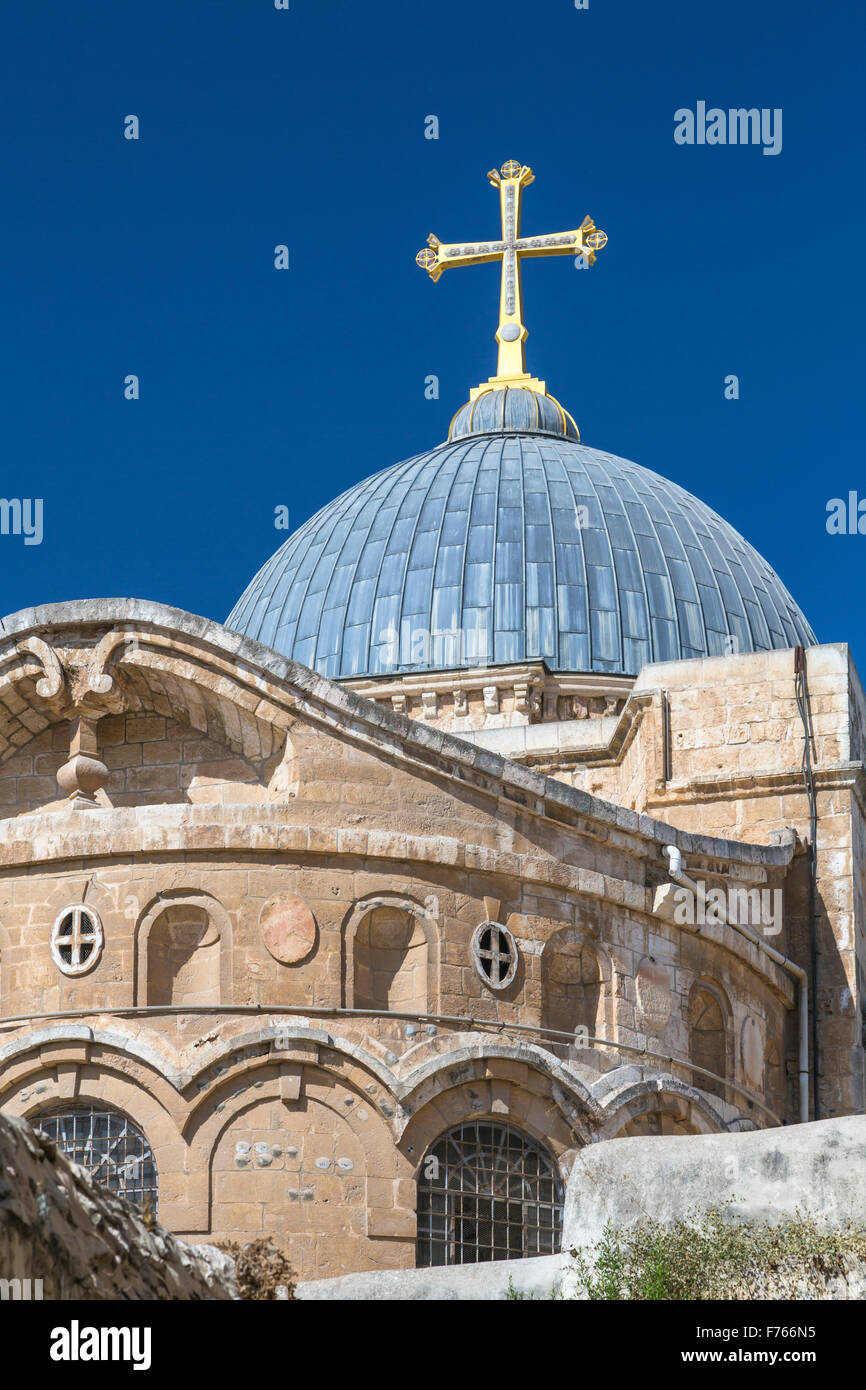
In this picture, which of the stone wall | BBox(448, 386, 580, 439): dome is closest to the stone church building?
the stone wall

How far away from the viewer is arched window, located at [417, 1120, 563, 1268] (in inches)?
694

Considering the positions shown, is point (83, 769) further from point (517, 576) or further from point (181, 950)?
point (517, 576)

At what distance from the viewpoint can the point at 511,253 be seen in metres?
34.2

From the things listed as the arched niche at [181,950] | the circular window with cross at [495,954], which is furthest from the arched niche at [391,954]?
the arched niche at [181,950]

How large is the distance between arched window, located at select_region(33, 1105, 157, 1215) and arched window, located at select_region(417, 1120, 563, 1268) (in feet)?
7.12

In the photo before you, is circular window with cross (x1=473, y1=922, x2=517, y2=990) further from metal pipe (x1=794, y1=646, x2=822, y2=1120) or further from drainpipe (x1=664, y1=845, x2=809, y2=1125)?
metal pipe (x1=794, y1=646, x2=822, y2=1120)

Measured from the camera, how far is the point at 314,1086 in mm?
17719

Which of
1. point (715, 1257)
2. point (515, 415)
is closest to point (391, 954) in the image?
point (715, 1257)

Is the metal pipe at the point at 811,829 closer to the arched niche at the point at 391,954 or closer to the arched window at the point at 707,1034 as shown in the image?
the arched window at the point at 707,1034

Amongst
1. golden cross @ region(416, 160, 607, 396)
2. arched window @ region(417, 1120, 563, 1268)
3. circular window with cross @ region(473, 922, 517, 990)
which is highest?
golden cross @ region(416, 160, 607, 396)
